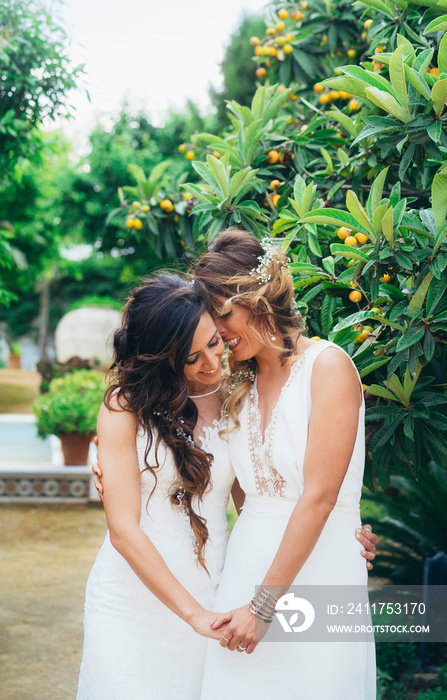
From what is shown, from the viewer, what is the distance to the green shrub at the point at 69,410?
8484mm

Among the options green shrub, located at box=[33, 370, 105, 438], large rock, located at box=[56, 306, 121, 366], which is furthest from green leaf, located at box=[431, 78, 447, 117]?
large rock, located at box=[56, 306, 121, 366]

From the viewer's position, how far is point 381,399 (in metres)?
2.65

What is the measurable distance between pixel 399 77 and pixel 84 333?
49.5 ft

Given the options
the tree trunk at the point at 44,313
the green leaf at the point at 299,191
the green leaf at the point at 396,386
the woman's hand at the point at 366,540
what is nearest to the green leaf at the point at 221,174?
the green leaf at the point at 299,191

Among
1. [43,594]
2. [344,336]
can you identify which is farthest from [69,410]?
[344,336]

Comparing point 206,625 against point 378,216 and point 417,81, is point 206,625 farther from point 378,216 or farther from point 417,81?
point 417,81

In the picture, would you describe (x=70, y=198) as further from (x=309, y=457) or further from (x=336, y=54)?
(x=309, y=457)

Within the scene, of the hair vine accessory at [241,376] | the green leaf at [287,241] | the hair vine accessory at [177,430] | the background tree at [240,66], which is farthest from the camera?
the background tree at [240,66]

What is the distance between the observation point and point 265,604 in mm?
2168

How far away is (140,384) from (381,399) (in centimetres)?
91

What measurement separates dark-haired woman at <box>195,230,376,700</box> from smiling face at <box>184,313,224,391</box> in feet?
0.16

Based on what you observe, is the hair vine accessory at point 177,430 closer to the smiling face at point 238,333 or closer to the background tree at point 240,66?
the smiling face at point 238,333

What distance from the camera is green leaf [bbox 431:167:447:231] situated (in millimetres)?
2168

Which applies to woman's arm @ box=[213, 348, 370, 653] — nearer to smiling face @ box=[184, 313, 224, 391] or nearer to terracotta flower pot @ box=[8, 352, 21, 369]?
smiling face @ box=[184, 313, 224, 391]
